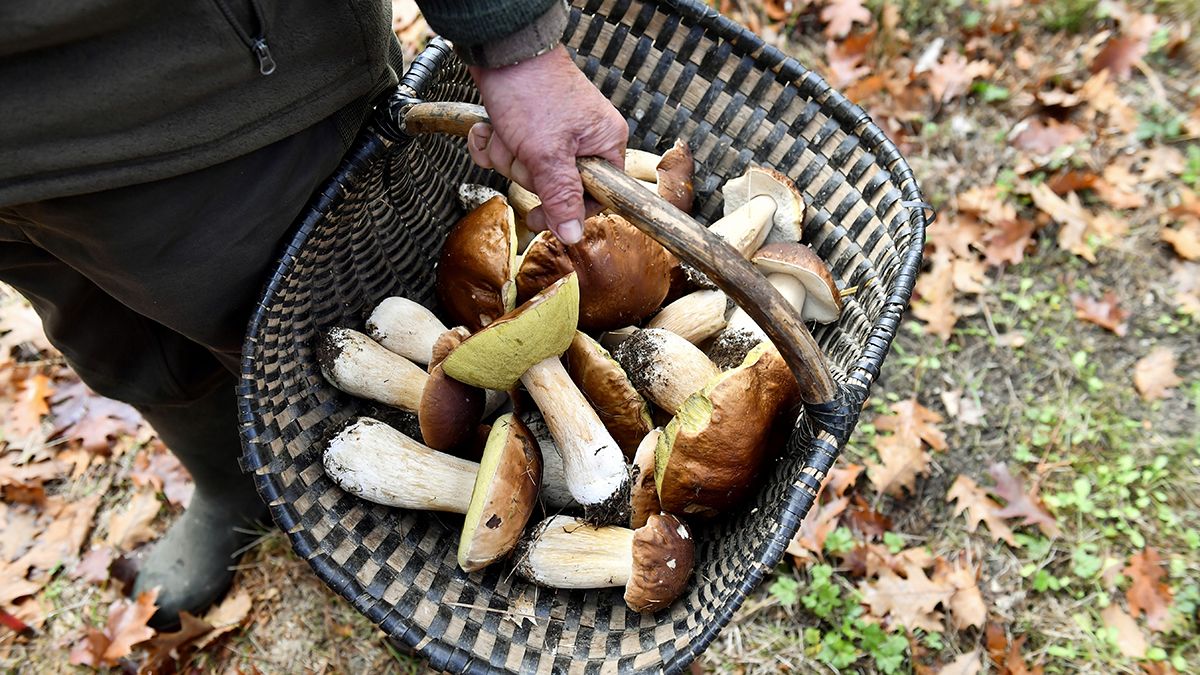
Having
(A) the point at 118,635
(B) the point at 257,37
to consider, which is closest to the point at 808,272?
(B) the point at 257,37

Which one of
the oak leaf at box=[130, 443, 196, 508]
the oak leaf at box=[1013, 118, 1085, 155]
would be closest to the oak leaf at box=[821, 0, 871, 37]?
the oak leaf at box=[1013, 118, 1085, 155]

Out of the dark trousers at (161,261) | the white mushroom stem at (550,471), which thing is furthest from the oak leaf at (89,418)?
the white mushroom stem at (550,471)

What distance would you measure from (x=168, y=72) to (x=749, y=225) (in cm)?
127

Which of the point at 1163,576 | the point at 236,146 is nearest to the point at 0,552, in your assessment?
the point at 236,146

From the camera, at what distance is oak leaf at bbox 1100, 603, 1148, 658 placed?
2.21 m

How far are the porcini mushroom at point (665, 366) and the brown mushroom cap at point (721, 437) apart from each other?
0.62ft

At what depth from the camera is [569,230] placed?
1.46 m

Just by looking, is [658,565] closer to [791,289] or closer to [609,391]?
[609,391]

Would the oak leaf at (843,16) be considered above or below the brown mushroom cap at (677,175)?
above

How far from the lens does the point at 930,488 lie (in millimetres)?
2482

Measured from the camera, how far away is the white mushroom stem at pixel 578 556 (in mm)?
1668

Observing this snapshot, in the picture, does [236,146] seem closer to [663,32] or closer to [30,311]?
[663,32]

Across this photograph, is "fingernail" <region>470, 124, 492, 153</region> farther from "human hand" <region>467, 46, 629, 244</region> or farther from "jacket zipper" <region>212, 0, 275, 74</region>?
"jacket zipper" <region>212, 0, 275, 74</region>

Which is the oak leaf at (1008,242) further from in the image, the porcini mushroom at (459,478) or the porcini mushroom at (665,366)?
the porcini mushroom at (459,478)
